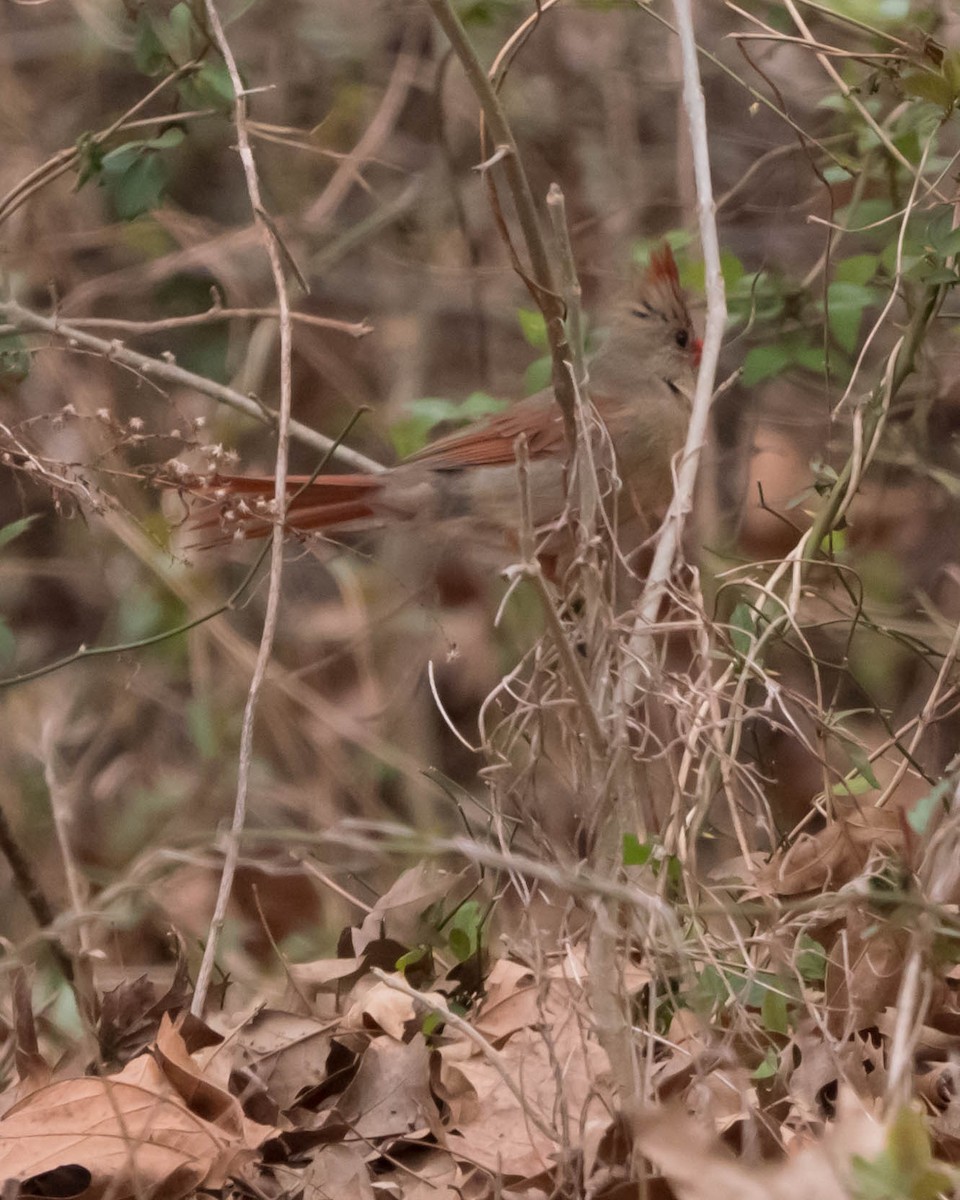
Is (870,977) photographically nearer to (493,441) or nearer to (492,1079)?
(492,1079)

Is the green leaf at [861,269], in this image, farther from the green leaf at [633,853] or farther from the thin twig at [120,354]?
the green leaf at [633,853]

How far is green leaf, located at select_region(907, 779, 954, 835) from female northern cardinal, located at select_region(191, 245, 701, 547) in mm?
1476

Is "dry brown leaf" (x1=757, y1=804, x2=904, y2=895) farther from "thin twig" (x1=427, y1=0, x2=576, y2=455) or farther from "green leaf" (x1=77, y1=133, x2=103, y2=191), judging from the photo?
"green leaf" (x1=77, y1=133, x2=103, y2=191)

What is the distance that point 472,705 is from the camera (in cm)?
417

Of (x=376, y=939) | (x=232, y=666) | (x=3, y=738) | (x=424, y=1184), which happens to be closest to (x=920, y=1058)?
(x=424, y=1184)

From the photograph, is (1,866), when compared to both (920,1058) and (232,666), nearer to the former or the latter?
(232,666)

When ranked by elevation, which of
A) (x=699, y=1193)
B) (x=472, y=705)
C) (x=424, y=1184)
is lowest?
(x=472, y=705)

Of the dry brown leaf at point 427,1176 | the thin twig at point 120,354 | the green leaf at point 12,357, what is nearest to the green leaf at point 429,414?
the thin twig at point 120,354

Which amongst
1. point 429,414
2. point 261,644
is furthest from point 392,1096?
point 429,414

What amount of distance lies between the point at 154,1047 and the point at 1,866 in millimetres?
2435

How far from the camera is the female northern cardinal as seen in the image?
10.4ft

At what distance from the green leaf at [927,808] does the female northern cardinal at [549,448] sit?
1476mm

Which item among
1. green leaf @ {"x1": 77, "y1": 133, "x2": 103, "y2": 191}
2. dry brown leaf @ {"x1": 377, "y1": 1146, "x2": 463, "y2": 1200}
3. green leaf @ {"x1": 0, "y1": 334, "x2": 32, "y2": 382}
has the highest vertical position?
green leaf @ {"x1": 77, "y1": 133, "x2": 103, "y2": 191}

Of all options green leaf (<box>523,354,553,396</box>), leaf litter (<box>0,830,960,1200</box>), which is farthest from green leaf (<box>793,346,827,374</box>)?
leaf litter (<box>0,830,960,1200</box>)
